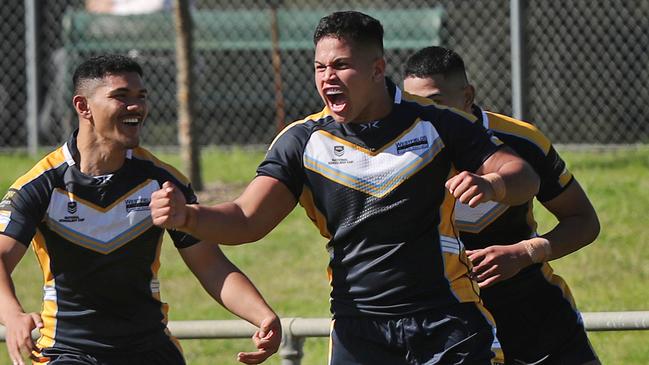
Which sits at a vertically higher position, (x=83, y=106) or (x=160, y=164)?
(x=83, y=106)

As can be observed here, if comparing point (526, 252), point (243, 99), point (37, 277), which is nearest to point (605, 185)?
point (243, 99)

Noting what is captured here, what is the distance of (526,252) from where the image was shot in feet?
16.9

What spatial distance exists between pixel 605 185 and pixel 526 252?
549cm

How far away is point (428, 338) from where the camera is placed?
16.0 feet

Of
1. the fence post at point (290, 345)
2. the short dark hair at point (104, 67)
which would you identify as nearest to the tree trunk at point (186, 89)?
the fence post at point (290, 345)

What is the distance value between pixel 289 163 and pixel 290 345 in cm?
192

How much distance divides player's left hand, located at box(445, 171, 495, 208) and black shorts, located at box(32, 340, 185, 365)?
1808 mm

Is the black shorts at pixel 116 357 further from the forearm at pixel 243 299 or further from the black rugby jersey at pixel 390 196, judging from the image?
the black rugby jersey at pixel 390 196

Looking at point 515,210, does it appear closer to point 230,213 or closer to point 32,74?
point 230,213

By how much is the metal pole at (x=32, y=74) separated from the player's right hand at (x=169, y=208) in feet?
25.3

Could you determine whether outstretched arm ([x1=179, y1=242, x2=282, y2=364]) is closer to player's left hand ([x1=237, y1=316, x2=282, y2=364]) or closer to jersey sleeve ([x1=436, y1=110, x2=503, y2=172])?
player's left hand ([x1=237, y1=316, x2=282, y2=364])

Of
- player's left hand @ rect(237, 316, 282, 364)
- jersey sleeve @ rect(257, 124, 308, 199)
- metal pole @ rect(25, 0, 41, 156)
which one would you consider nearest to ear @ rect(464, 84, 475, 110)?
jersey sleeve @ rect(257, 124, 308, 199)

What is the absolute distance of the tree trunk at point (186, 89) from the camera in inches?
423

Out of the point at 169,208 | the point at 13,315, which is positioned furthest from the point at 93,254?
the point at 169,208
